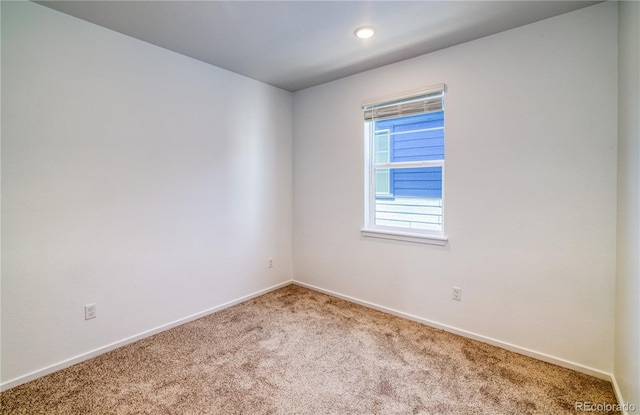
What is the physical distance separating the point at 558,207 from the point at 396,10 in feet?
5.90

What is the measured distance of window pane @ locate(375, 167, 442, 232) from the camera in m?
2.83

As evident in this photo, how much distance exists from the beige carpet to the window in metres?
0.98

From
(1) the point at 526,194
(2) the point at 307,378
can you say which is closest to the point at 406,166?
(1) the point at 526,194

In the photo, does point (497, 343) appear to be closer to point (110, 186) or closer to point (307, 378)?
point (307, 378)

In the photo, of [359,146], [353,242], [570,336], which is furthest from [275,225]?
[570,336]

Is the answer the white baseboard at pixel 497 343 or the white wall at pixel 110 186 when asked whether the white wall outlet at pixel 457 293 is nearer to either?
the white baseboard at pixel 497 343

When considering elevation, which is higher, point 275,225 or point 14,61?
point 14,61

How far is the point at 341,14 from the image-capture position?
2.12 meters

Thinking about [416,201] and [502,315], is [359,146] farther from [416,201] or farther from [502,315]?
[502,315]

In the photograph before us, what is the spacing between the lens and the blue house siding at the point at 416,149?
9.20ft

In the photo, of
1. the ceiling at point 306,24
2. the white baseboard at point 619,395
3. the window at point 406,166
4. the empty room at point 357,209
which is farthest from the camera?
the window at point 406,166

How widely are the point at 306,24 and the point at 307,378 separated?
2526 mm

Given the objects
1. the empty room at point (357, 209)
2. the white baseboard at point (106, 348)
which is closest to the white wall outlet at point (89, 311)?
the empty room at point (357, 209)

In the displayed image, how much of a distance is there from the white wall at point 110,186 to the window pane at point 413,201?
1560mm
